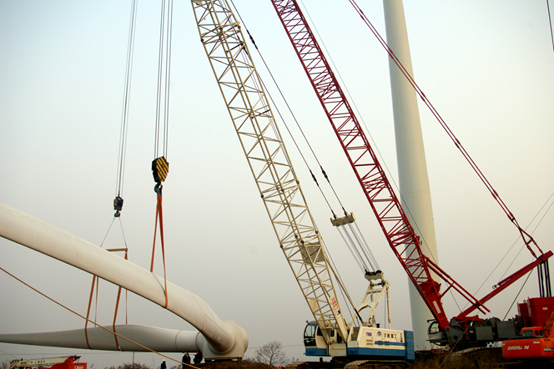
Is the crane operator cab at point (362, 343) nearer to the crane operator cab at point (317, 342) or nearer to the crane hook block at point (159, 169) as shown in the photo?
the crane operator cab at point (317, 342)

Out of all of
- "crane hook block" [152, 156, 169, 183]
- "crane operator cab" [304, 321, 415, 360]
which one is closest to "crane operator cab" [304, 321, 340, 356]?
"crane operator cab" [304, 321, 415, 360]

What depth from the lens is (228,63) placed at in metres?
23.7

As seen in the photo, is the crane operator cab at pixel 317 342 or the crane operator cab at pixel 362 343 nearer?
the crane operator cab at pixel 362 343

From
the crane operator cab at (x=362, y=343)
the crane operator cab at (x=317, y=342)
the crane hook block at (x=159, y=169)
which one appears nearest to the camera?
the crane hook block at (x=159, y=169)

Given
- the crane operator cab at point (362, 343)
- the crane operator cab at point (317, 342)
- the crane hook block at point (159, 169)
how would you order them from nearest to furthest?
the crane hook block at point (159, 169), the crane operator cab at point (362, 343), the crane operator cab at point (317, 342)

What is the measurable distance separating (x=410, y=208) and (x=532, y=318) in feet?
52.6

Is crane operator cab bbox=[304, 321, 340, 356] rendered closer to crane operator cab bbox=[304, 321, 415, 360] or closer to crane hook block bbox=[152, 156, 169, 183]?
crane operator cab bbox=[304, 321, 415, 360]

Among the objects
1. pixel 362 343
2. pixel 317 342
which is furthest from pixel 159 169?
pixel 362 343

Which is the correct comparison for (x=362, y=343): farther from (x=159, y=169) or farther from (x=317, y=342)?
(x=159, y=169)

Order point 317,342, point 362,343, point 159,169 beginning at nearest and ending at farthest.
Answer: point 159,169
point 362,343
point 317,342

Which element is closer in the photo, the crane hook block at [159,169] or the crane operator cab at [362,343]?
the crane hook block at [159,169]

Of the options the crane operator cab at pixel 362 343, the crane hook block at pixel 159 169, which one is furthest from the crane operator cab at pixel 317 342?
the crane hook block at pixel 159 169

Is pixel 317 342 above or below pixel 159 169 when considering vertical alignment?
below

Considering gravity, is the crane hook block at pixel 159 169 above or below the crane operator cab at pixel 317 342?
above
